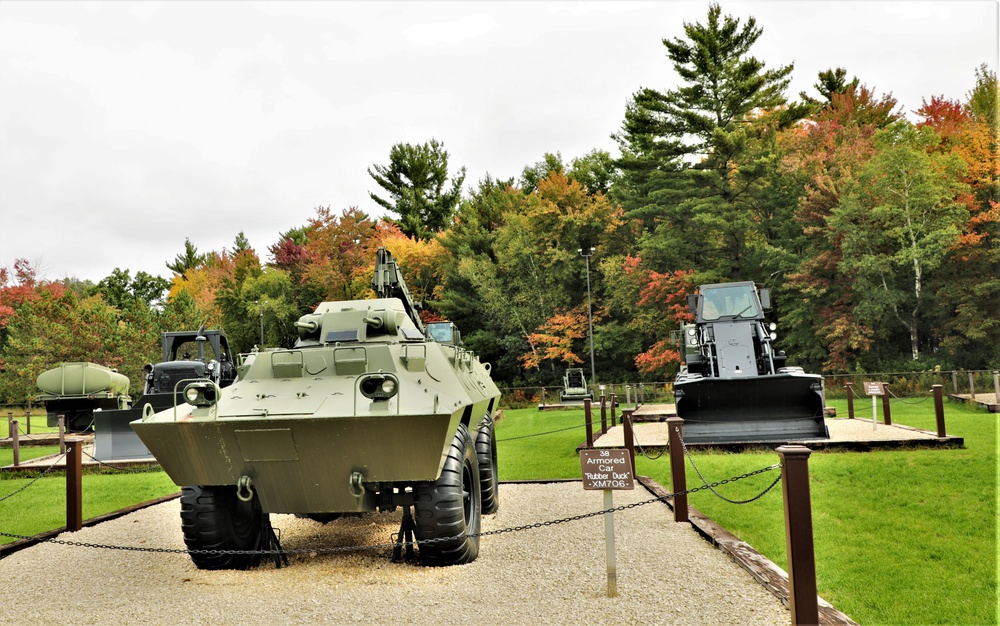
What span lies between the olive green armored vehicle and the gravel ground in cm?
42

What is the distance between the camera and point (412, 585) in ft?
20.8

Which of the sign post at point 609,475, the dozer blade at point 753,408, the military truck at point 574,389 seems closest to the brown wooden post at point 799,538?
the sign post at point 609,475

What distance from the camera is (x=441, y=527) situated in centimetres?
646

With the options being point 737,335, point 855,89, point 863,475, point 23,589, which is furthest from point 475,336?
point 23,589

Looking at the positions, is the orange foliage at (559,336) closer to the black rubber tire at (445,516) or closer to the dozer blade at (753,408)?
the dozer blade at (753,408)

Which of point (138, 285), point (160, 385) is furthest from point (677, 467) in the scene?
point (138, 285)

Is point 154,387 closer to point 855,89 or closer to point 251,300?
point 251,300

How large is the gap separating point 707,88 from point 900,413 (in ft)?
52.5

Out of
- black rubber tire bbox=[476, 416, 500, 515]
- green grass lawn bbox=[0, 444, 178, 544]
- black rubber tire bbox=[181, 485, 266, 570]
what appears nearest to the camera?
black rubber tire bbox=[181, 485, 266, 570]

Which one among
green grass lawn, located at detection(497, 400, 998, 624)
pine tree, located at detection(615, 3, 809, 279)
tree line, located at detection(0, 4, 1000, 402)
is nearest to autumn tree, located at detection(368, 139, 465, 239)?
tree line, located at detection(0, 4, 1000, 402)

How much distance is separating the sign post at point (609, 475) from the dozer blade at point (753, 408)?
303 inches

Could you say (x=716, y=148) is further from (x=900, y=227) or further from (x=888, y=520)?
(x=888, y=520)

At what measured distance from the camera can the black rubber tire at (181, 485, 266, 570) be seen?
6812mm

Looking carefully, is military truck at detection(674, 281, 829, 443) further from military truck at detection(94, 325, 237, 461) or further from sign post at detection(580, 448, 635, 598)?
military truck at detection(94, 325, 237, 461)
